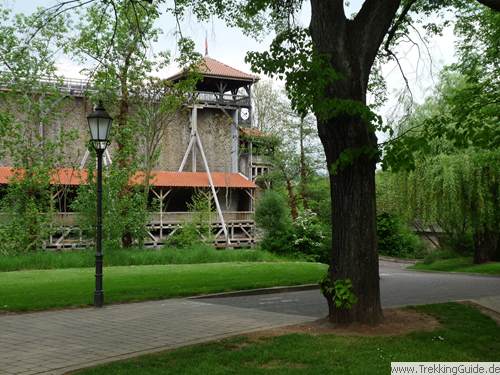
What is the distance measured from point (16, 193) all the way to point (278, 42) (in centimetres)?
2062

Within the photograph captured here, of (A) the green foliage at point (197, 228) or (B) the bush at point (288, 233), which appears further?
(A) the green foliage at point (197, 228)

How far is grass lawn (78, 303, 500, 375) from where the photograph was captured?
638 cm

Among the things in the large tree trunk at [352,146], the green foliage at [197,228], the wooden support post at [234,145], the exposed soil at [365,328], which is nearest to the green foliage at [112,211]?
the green foliage at [197,228]

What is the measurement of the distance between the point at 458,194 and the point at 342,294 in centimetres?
1782

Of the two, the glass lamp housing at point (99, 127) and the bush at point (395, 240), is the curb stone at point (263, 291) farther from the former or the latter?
the bush at point (395, 240)

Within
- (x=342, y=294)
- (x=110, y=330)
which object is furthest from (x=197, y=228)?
(x=342, y=294)

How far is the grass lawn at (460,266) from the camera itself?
25.1 meters

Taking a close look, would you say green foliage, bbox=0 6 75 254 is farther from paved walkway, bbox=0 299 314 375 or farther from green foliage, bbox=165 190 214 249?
paved walkway, bbox=0 299 314 375

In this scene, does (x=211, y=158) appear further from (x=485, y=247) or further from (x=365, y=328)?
(x=365, y=328)

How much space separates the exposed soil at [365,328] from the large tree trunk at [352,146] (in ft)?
0.56

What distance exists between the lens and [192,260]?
82.1 ft

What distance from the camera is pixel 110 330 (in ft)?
30.2

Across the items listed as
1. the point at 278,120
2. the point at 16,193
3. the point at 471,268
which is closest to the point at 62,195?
the point at 16,193

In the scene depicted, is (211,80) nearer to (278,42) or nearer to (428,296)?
(428,296)
